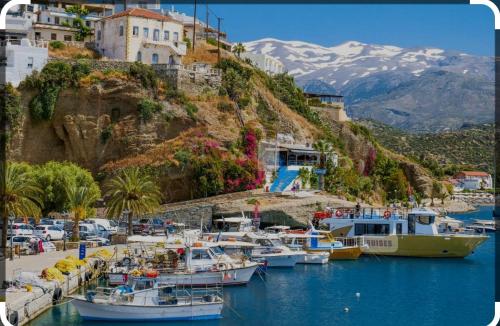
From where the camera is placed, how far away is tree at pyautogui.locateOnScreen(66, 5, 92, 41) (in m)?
74.9

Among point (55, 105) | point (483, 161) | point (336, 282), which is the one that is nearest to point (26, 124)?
point (55, 105)

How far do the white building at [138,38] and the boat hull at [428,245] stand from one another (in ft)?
97.0

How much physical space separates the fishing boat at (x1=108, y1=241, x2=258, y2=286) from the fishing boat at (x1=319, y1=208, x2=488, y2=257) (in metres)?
15.6

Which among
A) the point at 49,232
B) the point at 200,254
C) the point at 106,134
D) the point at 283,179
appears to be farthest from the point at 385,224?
the point at 106,134

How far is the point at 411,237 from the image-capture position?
5291cm

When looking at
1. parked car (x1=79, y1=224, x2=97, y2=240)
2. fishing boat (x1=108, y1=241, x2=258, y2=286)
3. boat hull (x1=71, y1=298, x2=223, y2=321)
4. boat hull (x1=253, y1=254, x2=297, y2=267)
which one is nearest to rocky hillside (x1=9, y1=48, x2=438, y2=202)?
parked car (x1=79, y1=224, x2=97, y2=240)

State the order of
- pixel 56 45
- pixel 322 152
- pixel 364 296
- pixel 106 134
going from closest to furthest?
pixel 364 296 < pixel 106 134 < pixel 56 45 < pixel 322 152

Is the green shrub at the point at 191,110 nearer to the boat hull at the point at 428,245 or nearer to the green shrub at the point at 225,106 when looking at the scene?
the green shrub at the point at 225,106

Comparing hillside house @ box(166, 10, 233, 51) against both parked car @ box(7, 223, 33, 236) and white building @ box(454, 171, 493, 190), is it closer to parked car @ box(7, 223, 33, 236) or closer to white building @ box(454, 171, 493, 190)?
parked car @ box(7, 223, 33, 236)

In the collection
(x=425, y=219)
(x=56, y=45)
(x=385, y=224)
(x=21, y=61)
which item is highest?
(x=56, y=45)

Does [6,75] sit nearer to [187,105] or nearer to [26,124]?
[26,124]

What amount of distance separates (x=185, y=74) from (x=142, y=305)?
42381mm

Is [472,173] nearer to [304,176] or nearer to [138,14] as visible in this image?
[304,176]

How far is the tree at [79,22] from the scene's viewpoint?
74938 mm
